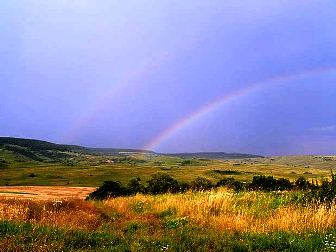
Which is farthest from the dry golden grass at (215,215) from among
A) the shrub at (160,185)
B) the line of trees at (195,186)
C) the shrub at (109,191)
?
the shrub at (160,185)

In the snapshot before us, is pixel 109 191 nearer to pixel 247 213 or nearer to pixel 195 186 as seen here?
pixel 195 186

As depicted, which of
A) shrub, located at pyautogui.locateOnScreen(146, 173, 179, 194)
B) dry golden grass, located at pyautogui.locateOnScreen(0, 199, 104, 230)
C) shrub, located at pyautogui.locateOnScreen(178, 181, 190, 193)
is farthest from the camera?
shrub, located at pyautogui.locateOnScreen(146, 173, 179, 194)

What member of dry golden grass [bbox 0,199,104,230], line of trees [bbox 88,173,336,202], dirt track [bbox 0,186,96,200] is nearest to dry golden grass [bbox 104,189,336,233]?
dry golden grass [bbox 0,199,104,230]

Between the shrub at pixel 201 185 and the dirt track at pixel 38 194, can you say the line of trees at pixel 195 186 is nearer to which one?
the shrub at pixel 201 185

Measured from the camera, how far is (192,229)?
1513 cm

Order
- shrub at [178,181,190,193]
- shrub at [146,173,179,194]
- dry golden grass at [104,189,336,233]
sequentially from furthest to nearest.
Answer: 1. shrub at [146,173,179,194]
2. shrub at [178,181,190,193]
3. dry golden grass at [104,189,336,233]

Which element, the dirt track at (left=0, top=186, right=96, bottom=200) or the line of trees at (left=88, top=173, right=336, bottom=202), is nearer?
the line of trees at (left=88, top=173, right=336, bottom=202)

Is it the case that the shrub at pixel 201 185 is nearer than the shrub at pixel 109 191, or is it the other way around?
the shrub at pixel 201 185

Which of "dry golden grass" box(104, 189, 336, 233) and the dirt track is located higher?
"dry golden grass" box(104, 189, 336, 233)

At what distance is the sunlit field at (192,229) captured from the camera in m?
11.6

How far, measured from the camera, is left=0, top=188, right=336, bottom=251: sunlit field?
1159 centimetres

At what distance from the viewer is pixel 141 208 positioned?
2591 centimetres

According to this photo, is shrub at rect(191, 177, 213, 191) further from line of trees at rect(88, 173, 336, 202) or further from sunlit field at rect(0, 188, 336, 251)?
sunlit field at rect(0, 188, 336, 251)

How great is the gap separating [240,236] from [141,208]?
13.3m
